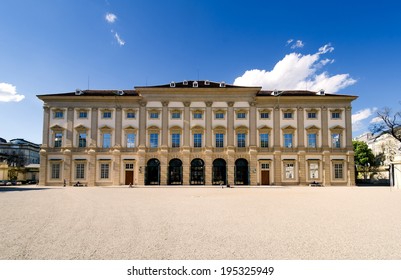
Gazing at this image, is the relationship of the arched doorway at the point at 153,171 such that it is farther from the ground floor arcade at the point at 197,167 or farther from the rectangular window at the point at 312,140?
the rectangular window at the point at 312,140

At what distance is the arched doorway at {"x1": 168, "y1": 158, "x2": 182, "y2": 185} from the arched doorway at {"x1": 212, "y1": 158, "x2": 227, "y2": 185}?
4.81 meters

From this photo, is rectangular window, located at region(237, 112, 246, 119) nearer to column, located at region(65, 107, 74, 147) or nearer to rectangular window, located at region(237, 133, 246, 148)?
rectangular window, located at region(237, 133, 246, 148)

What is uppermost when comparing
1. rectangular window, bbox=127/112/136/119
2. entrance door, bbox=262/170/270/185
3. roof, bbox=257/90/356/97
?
roof, bbox=257/90/356/97

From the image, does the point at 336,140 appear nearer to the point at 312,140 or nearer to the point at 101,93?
the point at 312,140

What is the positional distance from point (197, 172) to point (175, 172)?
3110 mm

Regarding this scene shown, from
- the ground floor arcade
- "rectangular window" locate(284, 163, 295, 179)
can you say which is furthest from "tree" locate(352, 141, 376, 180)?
"rectangular window" locate(284, 163, 295, 179)

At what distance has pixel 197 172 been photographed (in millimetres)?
33344

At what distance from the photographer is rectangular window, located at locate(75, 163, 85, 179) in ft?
109

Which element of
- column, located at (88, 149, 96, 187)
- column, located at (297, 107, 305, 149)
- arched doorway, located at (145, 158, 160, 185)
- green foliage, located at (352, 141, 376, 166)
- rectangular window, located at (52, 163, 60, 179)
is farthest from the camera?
green foliage, located at (352, 141, 376, 166)

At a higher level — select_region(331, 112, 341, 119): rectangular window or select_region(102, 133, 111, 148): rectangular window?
select_region(331, 112, 341, 119): rectangular window

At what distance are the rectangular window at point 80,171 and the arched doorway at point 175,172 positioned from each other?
12.2 m

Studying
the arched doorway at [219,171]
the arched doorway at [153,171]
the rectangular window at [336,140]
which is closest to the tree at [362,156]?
the rectangular window at [336,140]

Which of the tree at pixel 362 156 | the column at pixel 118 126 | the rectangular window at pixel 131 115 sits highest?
the rectangular window at pixel 131 115

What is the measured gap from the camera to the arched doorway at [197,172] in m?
33.2
